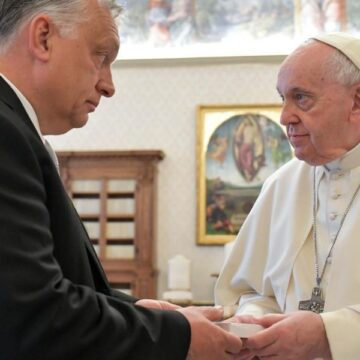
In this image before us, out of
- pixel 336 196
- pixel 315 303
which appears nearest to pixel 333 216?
pixel 336 196

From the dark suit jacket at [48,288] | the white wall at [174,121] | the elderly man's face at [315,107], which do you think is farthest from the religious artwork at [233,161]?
the dark suit jacket at [48,288]

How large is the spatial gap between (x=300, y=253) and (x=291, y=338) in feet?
2.10

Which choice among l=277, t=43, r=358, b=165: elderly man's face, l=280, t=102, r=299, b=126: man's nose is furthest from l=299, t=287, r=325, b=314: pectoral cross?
l=280, t=102, r=299, b=126: man's nose

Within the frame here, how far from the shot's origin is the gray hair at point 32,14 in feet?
6.22

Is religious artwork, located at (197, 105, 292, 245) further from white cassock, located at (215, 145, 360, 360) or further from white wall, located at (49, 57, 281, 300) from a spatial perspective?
white cassock, located at (215, 145, 360, 360)

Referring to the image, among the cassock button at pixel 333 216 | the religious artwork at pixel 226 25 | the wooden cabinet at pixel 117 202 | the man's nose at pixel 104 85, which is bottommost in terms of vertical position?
the wooden cabinet at pixel 117 202

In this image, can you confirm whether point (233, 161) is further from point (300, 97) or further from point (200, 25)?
point (300, 97)

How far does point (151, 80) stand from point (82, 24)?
8.20 metres

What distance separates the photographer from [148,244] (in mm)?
9383

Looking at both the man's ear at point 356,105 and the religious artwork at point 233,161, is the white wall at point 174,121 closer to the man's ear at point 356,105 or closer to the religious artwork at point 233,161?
the religious artwork at point 233,161

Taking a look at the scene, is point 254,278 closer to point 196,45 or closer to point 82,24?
point 82,24

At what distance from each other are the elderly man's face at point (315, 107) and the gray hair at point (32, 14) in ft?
3.51

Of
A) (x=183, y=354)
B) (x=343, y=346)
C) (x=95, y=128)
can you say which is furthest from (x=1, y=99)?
(x=95, y=128)

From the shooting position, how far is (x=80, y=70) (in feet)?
Result: 6.40
